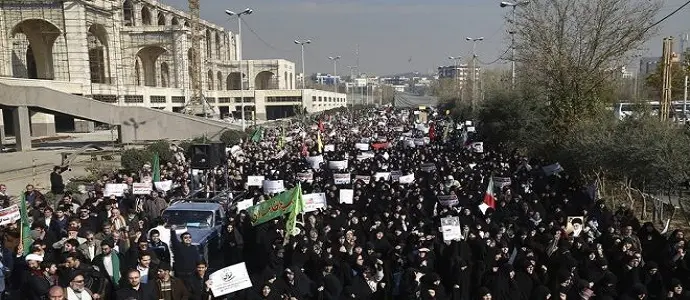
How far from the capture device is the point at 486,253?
368 inches

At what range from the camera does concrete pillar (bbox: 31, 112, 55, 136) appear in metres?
47.9

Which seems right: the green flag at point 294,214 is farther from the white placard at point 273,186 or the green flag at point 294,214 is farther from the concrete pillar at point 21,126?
the concrete pillar at point 21,126

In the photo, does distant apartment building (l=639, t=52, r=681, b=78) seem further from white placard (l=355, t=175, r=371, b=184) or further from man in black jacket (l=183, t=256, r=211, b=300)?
man in black jacket (l=183, t=256, r=211, b=300)

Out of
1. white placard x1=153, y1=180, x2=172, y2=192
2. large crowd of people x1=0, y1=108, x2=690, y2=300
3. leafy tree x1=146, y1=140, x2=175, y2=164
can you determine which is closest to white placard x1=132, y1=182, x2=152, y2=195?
large crowd of people x1=0, y1=108, x2=690, y2=300

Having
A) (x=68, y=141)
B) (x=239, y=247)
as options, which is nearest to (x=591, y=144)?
(x=239, y=247)

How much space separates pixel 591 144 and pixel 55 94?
2936cm

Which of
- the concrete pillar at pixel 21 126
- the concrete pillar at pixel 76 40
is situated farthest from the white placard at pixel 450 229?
the concrete pillar at pixel 76 40

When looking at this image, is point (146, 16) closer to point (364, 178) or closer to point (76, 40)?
point (76, 40)

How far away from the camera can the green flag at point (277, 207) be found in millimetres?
11648

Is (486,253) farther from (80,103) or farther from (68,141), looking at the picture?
(68,141)

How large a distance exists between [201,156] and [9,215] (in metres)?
6.24

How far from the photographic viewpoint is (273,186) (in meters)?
16.0

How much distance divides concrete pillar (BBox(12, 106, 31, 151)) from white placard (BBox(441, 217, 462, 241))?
29.0 metres

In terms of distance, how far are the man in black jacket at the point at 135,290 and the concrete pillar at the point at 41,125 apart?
4574 centimetres
